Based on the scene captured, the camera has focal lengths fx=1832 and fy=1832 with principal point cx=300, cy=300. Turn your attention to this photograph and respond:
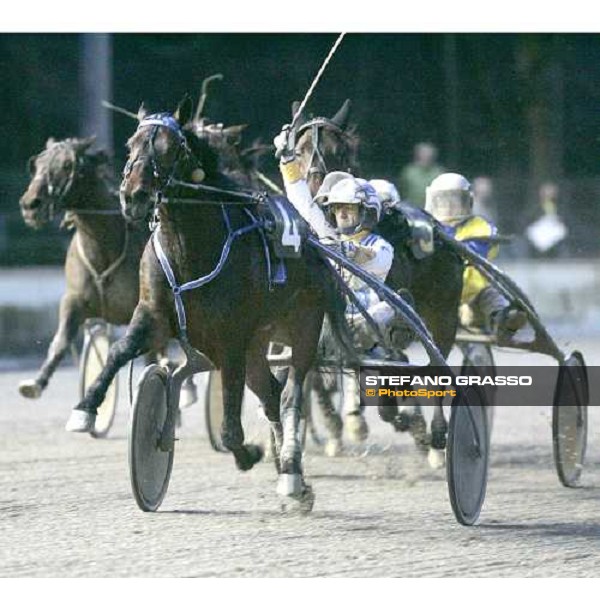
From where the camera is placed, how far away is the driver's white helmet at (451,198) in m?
9.92

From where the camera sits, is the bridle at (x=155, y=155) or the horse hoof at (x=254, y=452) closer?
the bridle at (x=155, y=155)

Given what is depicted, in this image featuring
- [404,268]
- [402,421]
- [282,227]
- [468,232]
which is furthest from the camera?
[468,232]

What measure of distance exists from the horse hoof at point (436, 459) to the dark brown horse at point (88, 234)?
2.08 metres

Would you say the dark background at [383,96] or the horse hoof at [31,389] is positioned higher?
the dark background at [383,96]

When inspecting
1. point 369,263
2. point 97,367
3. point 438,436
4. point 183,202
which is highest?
point 183,202

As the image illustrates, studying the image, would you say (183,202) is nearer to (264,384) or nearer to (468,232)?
(264,384)

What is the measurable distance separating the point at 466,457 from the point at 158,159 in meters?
1.82

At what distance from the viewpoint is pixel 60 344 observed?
10.4 metres

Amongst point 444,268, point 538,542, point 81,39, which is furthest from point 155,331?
point 81,39

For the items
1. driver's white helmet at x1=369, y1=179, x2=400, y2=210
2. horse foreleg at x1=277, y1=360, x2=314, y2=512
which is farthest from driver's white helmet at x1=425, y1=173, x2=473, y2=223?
horse foreleg at x1=277, y1=360, x2=314, y2=512

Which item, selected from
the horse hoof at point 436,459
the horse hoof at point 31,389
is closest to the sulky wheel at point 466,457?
the horse hoof at point 436,459

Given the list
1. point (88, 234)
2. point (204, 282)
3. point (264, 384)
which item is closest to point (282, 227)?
point (204, 282)

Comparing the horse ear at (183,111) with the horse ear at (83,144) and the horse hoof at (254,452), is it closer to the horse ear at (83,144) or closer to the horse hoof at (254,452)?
the horse hoof at (254,452)

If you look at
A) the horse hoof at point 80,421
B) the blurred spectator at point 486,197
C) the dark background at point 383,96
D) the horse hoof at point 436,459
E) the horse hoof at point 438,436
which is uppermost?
the dark background at point 383,96
